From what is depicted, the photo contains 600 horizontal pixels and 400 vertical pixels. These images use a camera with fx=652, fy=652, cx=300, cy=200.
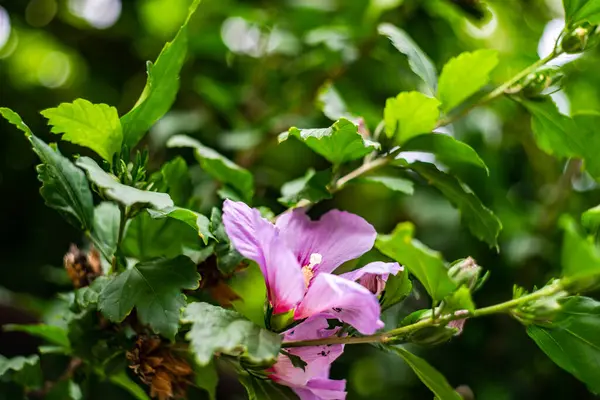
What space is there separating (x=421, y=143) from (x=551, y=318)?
196 mm

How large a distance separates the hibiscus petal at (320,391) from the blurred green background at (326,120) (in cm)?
36

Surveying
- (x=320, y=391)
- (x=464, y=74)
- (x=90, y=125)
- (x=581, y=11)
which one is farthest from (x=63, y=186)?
(x=581, y=11)

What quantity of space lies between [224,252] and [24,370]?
253 millimetres

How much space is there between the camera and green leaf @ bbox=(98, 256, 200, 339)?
48 cm

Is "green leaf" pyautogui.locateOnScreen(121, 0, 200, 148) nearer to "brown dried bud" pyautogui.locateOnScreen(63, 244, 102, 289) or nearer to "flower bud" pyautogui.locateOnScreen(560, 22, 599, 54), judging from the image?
"brown dried bud" pyautogui.locateOnScreen(63, 244, 102, 289)

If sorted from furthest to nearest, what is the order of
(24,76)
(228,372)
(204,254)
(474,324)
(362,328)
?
(24,76), (474,324), (228,372), (204,254), (362,328)

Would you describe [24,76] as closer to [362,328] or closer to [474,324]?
[474,324]

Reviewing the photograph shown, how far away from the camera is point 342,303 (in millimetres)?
455

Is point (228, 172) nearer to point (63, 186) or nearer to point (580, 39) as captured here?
point (63, 186)

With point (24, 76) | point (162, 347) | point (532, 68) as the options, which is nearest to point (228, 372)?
point (162, 347)

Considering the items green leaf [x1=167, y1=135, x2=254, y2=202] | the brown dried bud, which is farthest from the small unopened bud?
the brown dried bud

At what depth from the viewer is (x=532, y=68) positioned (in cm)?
60

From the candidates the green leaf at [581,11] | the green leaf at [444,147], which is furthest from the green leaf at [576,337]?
the green leaf at [581,11]

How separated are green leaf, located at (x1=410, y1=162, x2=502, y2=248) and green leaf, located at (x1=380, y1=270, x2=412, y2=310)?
0.13 meters
